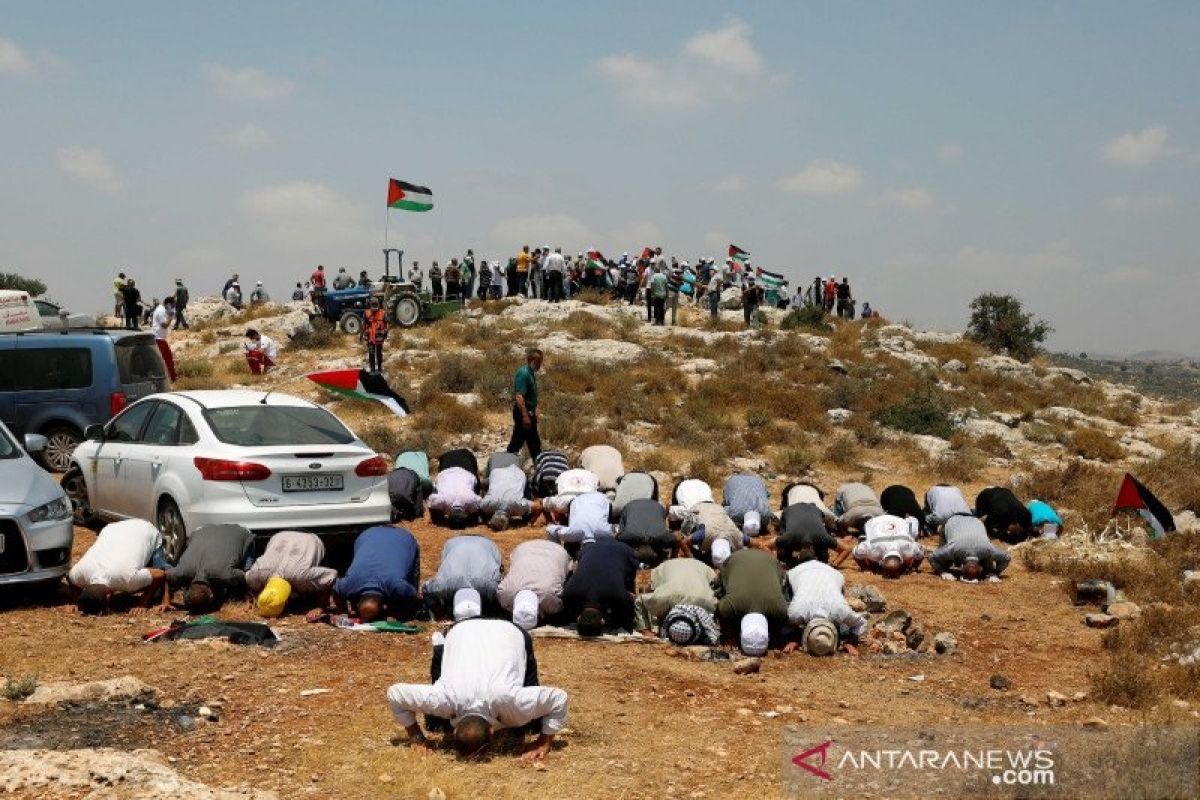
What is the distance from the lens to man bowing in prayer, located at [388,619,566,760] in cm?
534

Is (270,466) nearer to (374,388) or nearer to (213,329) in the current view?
(374,388)

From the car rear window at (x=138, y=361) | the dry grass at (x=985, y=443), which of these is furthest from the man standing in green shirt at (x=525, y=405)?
the dry grass at (x=985, y=443)

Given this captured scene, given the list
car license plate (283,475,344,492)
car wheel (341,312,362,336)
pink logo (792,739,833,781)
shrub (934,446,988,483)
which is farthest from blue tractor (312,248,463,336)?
pink logo (792,739,833,781)

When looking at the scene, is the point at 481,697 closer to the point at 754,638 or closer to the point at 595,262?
the point at 754,638

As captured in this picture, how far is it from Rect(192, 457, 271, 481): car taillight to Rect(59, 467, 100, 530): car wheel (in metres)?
2.82

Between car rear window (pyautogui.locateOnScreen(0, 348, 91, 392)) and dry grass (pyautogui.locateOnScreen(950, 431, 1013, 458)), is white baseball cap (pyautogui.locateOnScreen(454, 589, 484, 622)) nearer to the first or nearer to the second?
car rear window (pyautogui.locateOnScreen(0, 348, 91, 392))

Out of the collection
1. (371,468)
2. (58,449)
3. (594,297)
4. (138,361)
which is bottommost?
(58,449)

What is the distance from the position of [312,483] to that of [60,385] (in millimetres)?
6813

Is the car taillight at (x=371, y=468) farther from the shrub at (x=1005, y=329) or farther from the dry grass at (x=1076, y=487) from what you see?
the shrub at (x=1005, y=329)

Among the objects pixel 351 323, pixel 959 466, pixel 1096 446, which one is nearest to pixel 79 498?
pixel 959 466

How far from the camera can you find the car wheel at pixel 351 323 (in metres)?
28.5

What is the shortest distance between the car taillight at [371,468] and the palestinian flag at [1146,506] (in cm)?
788

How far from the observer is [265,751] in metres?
5.46

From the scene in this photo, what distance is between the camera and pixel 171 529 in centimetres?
937
